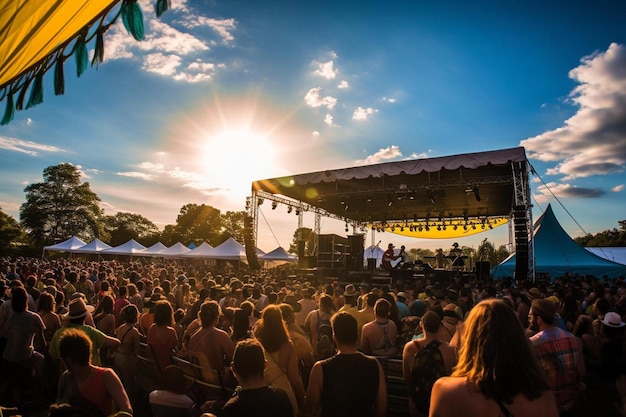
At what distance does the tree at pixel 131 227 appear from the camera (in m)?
66.8

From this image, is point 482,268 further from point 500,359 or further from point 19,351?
point 500,359

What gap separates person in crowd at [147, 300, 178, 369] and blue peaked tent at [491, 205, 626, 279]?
624 inches

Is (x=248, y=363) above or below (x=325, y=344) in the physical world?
above

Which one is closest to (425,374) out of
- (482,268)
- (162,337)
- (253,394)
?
(253,394)

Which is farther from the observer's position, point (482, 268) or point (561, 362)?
point (482, 268)

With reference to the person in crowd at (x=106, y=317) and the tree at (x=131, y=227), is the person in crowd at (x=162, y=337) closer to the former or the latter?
the person in crowd at (x=106, y=317)

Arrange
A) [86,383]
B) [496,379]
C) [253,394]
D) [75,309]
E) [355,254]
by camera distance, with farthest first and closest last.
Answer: [355,254] → [75,309] → [86,383] → [253,394] → [496,379]

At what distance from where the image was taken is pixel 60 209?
2073 inches

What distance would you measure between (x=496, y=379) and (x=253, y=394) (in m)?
1.20

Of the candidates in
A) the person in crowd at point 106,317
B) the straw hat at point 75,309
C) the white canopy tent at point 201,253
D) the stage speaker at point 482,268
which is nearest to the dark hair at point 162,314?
the straw hat at point 75,309

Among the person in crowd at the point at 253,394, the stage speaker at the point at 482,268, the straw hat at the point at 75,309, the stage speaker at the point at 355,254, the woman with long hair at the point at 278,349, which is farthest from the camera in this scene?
the stage speaker at the point at 355,254

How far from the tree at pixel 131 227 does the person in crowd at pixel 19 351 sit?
67.5 metres

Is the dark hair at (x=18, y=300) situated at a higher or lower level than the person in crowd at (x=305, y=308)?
higher

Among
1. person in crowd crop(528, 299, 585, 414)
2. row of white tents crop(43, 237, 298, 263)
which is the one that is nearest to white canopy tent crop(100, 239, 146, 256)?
row of white tents crop(43, 237, 298, 263)
